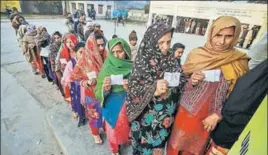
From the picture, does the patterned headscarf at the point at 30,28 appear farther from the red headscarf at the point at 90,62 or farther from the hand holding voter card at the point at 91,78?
the hand holding voter card at the point at 91,78

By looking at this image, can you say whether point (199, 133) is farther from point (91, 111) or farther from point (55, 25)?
point (55, 25)

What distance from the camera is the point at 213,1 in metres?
12.8

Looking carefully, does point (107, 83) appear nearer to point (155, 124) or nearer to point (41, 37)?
point (155, 124)

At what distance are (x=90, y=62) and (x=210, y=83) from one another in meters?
1.07

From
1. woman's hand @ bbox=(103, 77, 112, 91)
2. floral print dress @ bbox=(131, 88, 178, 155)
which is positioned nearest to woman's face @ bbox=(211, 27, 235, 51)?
floral print dress @ bbox=(131, 88, 178, 155)

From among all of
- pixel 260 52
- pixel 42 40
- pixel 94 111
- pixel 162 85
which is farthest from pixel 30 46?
pixel 260 52

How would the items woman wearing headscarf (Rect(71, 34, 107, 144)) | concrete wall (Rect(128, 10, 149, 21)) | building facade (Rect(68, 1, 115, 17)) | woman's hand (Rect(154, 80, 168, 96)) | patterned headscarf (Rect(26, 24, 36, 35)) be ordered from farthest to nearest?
1. concrete wall (Rect(128, 10, 149, 21))
2. patterned headscarf (Rect(26, 24, 36, 35))
3. building facade (Rect(68, 1, 115, 17))
4. woman wearing headscarf (Rect(71, 34, 107, 144))
5. woman's hand (Rect(154, 80, 168, 96))

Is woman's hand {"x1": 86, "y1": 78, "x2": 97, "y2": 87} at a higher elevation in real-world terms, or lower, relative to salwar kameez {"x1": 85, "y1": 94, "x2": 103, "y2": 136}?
higher

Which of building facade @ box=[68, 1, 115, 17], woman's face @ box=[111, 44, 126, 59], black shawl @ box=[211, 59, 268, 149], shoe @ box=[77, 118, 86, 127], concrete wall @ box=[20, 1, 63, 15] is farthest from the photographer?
building facade @ box=[68, 1, 115, 17]

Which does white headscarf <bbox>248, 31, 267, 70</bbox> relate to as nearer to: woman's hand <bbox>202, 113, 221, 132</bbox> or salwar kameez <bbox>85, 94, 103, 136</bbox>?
woman's hand <bbox>202, 113, 221, 132</bbox>

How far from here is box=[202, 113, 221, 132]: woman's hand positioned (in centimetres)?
118

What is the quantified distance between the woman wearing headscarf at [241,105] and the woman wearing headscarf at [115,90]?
0.74 m

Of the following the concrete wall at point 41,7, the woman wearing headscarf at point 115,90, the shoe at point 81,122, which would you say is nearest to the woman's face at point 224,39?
the woman wearing headscarf at point 115,90

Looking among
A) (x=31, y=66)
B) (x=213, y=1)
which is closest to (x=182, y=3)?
(x=213, y=1)
